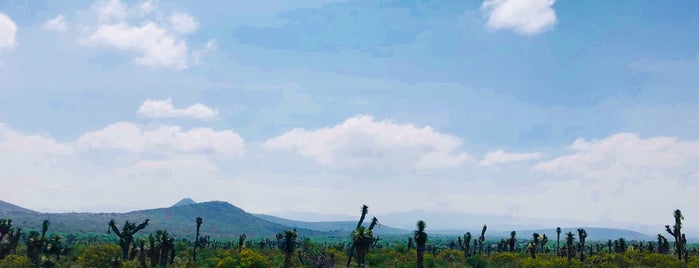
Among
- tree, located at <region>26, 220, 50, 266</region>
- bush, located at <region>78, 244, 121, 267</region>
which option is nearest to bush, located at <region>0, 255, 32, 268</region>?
tree, located at <region>26, 220, 50, 266</region>

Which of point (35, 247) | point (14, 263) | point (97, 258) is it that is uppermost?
point (35, 247)

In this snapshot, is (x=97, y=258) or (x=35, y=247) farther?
(x=35, y=247)

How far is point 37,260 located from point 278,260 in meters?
46.4

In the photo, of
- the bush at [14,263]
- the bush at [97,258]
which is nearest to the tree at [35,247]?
the bush at [14,263]

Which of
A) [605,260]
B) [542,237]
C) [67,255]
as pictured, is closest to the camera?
[605,260]

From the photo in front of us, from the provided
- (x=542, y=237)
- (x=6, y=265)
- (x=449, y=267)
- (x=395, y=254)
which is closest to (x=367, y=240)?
(x=449, y=267)

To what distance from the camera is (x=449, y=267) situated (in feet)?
359

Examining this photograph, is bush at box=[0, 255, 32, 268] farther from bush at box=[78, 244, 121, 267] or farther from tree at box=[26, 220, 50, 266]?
bush at box=[78, 244, 121, 267]

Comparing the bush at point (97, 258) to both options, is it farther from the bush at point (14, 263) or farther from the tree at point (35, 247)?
the bush at point (14, 263)

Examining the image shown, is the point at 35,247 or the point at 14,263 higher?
the point at 35,247

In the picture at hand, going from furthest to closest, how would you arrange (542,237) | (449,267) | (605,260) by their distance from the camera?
(542,237), (449,267), (605,260)

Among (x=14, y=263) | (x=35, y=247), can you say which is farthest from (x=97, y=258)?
(x=35, y=247)

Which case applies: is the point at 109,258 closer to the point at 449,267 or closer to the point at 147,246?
the point at 147,246

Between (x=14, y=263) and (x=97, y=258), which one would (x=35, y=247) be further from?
(x=14, y=263)
